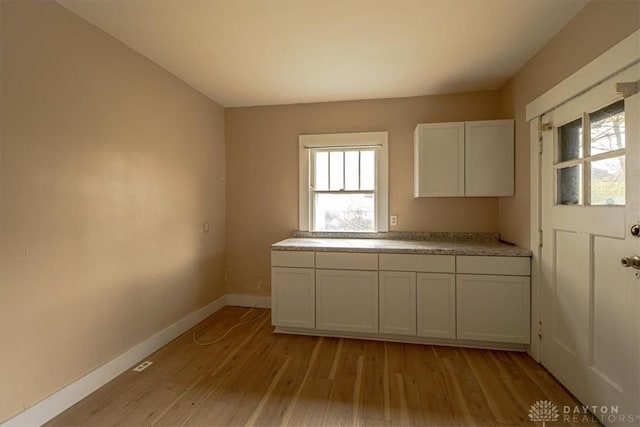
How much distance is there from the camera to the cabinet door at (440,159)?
2779mm

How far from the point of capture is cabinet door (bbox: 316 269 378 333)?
2652 millimetres

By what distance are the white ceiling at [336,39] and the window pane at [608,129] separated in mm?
690

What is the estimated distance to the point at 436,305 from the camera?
100.0 inches

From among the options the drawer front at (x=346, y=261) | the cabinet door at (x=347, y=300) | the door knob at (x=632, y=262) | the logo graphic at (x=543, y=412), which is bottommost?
the logo graphic at (x=543, y=412)

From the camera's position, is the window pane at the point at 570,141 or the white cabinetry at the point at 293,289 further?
the white cabinetry at the point at 293,289

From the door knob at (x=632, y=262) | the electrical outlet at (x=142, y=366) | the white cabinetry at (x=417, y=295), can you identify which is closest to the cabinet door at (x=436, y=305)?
the white cabinetry at (x=417, y=295)

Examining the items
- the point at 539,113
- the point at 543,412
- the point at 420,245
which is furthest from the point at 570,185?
A: the point at 543,412

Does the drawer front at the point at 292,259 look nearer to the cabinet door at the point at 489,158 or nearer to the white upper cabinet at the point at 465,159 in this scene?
the white upper cabinet at the point at 465,159

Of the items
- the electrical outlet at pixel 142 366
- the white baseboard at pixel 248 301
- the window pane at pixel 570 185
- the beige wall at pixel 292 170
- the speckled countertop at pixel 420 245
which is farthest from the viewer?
the white baseboard at pixel 248 301

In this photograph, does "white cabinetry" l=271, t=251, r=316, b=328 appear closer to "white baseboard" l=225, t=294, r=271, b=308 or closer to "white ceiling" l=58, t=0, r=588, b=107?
"white baseboard" l=225, t=294, r=271, b=308

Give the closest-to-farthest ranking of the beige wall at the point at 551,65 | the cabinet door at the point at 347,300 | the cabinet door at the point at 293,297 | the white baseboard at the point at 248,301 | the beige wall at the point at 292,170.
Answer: the beige wall at the point at 551,65
the cabinet door at the point at 347,300
the cabinet door at the point at 293,297
the beige wall at the point at 292,170
the white baseboard at the point at 248,301

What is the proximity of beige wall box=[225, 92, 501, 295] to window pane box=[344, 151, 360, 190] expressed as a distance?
30 cm

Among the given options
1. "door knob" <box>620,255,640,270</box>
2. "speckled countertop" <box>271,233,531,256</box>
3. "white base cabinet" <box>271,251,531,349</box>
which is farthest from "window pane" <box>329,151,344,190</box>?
"door knob" <box>620,255,640,270</box>

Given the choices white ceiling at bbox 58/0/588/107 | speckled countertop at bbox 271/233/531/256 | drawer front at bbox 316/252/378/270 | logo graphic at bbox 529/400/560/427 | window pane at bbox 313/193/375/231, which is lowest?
logo graphic at bbox 529/400/560/427
